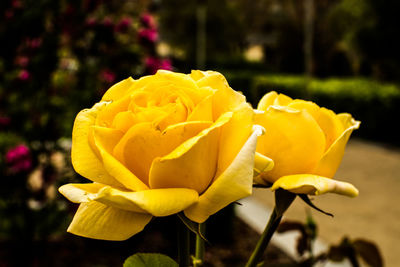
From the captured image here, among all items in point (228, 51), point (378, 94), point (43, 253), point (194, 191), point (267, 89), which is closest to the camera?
point (194, 191)

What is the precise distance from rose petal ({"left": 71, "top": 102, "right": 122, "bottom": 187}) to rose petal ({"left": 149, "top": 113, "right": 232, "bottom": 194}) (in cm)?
5

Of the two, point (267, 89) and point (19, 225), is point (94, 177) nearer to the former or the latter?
point (19, 225)

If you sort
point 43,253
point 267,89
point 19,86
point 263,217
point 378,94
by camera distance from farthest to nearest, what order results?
point 267,89
point 378,94
point 263,217
point 43,253
point 19,86

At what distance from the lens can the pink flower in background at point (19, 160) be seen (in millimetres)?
2516

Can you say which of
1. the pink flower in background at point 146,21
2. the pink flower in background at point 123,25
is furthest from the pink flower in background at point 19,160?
the pink flower in background at point 146,21

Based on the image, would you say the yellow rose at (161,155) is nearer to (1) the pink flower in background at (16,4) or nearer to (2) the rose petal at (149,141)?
(2) the rose petal at (149,141)

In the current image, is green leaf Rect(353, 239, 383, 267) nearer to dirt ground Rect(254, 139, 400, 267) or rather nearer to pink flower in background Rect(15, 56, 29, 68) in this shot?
pink flower in background Rect(15, 56, 29, 68)

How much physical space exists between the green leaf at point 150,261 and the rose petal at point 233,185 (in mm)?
67

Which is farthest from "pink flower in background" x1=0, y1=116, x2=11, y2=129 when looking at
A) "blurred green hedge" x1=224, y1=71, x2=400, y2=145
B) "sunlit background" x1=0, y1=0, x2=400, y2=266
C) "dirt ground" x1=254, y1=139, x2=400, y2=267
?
"blurred green hedge" x1=224, y1=71, x2=400, y2=145

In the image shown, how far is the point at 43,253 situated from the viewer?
2.75 meters

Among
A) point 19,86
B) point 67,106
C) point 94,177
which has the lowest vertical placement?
point 67,106

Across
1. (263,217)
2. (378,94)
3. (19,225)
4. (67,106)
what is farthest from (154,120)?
(378,94)

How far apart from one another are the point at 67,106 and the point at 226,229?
1.58 metres

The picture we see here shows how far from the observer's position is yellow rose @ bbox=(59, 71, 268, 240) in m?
0.39
